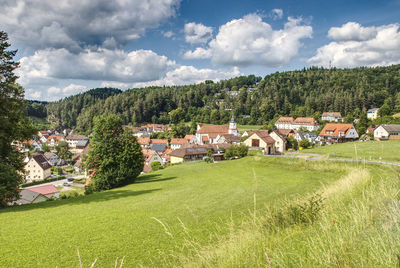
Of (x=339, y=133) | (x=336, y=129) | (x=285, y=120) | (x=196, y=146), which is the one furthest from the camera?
(x=285, y=120)

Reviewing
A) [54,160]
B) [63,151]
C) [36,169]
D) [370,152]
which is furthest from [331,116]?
[54,160]

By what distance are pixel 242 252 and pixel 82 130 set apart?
149998 millimetres

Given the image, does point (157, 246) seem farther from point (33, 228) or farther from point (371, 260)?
point (371, 260)

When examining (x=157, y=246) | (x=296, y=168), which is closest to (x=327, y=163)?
(x=296, y=168)

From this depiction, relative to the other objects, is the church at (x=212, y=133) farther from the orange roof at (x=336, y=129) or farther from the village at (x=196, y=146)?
the orange roof at (x=336, y=129)

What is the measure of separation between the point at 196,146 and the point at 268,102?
84930 millimetres

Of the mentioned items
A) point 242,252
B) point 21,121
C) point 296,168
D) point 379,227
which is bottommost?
point 296,168

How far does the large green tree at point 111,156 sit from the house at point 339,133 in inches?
2265

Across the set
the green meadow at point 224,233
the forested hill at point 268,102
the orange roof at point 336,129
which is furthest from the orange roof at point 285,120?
the green meadow at point 224,233

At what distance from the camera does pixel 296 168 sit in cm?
2258

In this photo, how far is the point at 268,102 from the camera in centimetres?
13112

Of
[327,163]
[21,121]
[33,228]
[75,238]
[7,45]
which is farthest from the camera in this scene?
[327,163]

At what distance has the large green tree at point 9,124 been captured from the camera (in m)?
13.2

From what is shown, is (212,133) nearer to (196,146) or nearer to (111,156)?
(196,146)
